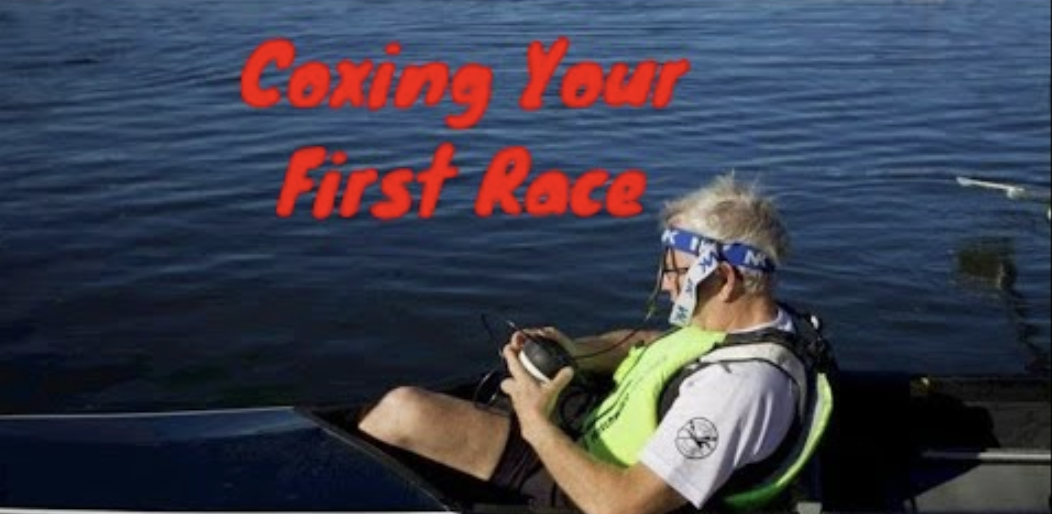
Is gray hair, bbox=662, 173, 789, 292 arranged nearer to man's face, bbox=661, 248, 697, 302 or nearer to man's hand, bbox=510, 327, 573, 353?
man's face, bbox=661, 248, 697, 302

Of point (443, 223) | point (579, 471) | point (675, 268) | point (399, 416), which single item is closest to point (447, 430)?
point (399, 416)

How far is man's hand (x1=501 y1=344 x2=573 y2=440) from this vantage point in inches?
142

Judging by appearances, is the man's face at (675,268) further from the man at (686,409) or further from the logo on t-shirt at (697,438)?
the logo on t-shirt at (697,438)

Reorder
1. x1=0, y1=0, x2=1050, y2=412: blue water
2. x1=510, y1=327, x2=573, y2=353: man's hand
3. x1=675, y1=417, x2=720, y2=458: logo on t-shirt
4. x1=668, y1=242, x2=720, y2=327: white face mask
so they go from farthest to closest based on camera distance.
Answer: x1=0, y1=0, x2=1050, y2=412: blue water < x1=510, y1=327, x2=573, y2=353: man's hand < x1=668, y1=242, x2=720, y2=327: white face mask < x1=675, y1=417, x2=720, y2=458: logo on t-shirt

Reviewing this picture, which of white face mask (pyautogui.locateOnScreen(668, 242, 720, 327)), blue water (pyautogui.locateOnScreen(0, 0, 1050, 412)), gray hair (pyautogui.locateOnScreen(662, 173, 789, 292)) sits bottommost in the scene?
blue water (pyautogui.locateOnScreen(0, 0, 1050, 412))

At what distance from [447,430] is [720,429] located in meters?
1.10

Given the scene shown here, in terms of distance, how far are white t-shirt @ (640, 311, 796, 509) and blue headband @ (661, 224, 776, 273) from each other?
306 millimetres

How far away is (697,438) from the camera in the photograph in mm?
3289

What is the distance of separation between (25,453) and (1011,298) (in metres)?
6.16

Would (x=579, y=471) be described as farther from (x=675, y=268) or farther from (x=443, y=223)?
(x=443, y=223)

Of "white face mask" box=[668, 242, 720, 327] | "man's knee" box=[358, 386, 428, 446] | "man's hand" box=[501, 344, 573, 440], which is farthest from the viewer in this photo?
"man's knee" box=[358, 386, 428, 446]

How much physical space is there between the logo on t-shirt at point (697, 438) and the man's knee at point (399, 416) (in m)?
1.08

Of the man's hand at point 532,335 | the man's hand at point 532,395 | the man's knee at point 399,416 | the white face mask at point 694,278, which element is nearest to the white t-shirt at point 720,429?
the white face mask at point 694,278

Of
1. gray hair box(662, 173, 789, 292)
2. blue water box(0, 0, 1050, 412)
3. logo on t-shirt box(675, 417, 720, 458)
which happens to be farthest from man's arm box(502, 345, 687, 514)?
blue water box(0, 0, 1050, 412)
